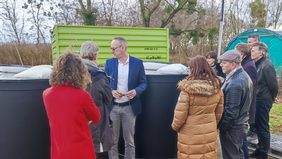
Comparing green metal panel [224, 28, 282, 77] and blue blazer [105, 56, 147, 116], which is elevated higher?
green metal panel [224, 28, 282, 77]

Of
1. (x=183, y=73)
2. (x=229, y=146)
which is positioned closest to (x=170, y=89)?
(x=183, y=73)

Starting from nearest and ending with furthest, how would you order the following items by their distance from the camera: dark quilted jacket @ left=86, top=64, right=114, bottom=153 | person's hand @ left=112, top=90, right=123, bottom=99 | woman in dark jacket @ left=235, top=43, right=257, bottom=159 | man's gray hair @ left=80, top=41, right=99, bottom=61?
1. dark quilted jacket @ left=86, top=64, right=114, bottom=153
2. man's gray hair @ left=80, top=41, right=99, bottom=61
3. person's hand @ left=112, top=90, right=123, bottom=99
4. woman in dark jacket @ left=235, top=43, right=257, bottom=159

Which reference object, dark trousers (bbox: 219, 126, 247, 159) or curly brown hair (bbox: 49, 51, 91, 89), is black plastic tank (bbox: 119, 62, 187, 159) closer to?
dark trousers (bbox: 219, 126, 247, 159)

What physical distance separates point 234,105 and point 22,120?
95.0 inches

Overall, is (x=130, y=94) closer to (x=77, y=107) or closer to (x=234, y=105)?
(x=77, y=107)

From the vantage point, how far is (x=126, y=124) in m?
2.82

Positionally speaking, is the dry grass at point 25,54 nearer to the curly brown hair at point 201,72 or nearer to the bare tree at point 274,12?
the curly brown hair at point 201,72

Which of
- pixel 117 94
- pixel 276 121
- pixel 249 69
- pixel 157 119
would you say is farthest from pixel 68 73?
pixel 276 121

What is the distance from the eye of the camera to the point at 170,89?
9.75 ft

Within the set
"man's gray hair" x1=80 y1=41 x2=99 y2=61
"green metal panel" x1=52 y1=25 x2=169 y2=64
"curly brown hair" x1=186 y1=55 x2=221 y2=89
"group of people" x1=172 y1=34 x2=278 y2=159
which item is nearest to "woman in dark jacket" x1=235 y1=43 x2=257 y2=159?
"group of people" x1=172 y1=34 x2=278 y2=159

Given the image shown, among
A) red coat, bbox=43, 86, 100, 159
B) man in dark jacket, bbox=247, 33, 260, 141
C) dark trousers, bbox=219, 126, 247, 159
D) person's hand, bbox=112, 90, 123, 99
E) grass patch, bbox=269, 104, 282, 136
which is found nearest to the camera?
red coat, bbox=43, 86, 100, 159

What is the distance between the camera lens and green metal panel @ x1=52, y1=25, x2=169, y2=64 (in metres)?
6.11

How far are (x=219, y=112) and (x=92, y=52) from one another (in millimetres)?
1554

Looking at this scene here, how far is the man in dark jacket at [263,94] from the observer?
329 centimetres
